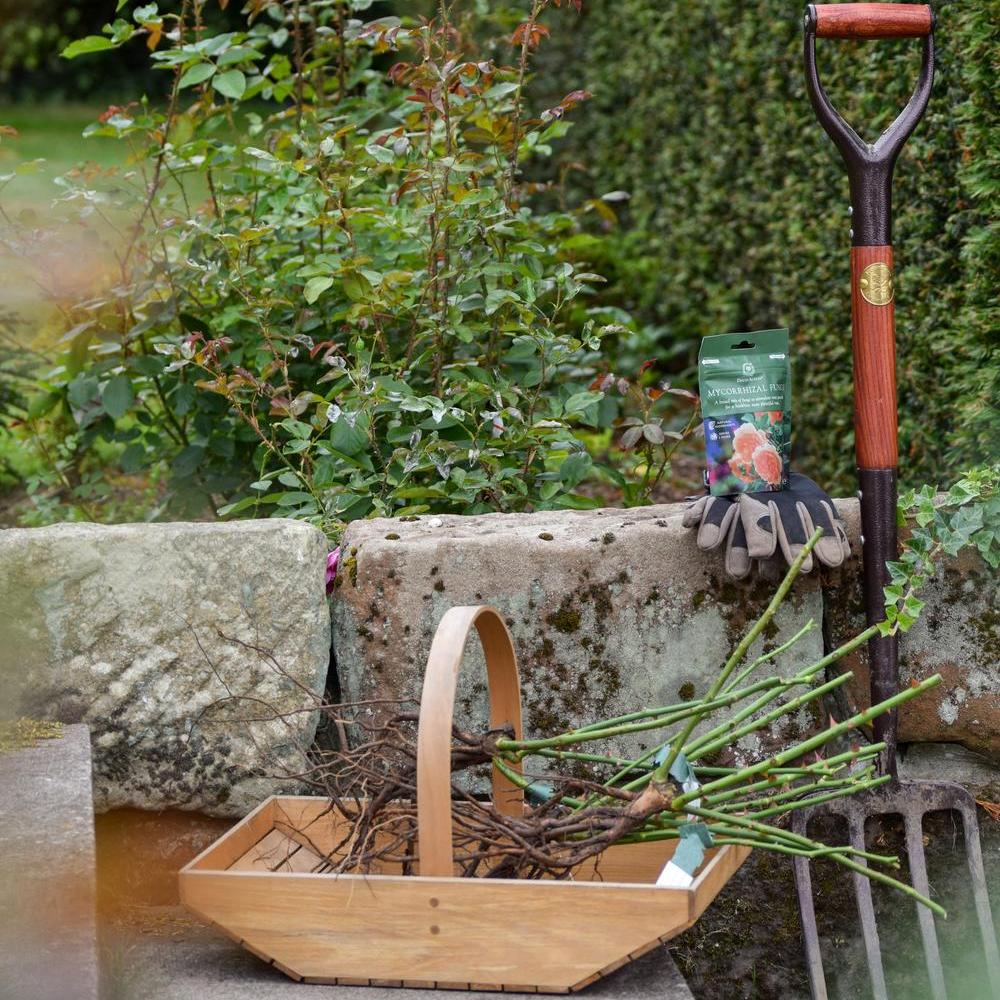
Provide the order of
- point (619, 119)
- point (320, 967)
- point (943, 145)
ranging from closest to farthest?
point (320, 967), point (943, 145), point (619, 119)

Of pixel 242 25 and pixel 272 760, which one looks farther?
pixel 242 25

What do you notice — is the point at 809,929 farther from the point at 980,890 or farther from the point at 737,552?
the point at 737,552

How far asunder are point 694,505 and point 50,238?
1.49 metres

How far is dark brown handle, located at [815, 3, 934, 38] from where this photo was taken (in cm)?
213

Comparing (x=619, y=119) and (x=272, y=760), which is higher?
(x=619, y=119)

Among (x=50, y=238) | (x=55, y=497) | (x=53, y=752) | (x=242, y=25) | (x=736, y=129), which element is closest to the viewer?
(x=53, y=752)

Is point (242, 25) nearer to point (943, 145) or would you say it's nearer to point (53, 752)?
point (943, 145)

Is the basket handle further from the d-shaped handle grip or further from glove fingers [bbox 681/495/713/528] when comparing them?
the d-shaped handle grip

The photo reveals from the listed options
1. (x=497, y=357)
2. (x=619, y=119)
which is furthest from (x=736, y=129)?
(x=497, y=357)

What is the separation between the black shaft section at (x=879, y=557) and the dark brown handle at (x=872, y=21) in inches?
28.9

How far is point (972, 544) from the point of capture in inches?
84.7

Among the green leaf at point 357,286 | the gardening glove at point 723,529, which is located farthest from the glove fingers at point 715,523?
the green leaf at point 357,286

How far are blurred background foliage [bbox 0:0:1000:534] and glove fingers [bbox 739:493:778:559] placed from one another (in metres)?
0.52

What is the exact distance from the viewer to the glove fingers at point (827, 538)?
6.73ft
